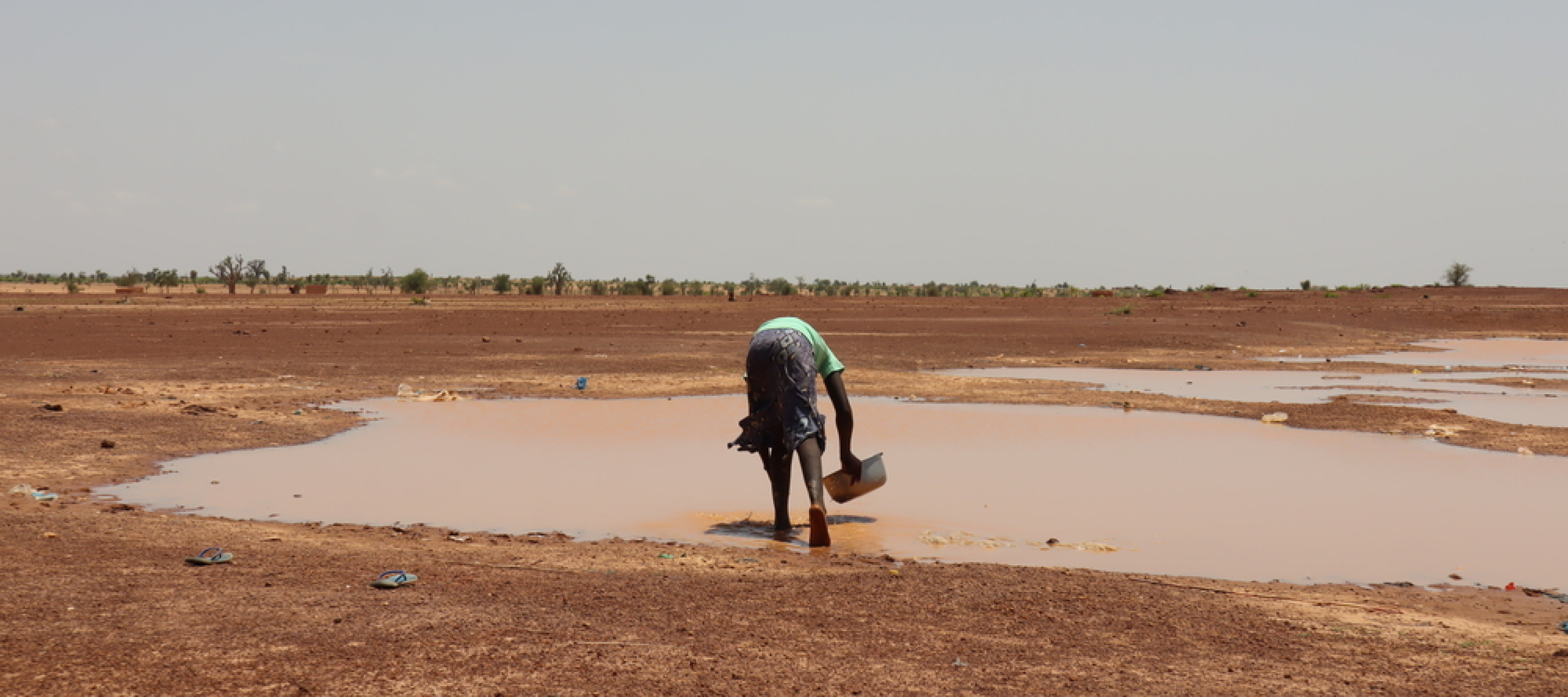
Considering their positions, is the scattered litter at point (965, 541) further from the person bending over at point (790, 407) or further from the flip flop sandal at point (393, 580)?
the flip flop sandal at point (393, 580)

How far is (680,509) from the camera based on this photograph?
1007 centimetres

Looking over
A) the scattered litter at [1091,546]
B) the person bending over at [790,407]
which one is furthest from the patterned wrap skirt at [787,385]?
the scattered litter at [1091,546]

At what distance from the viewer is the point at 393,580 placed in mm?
6672

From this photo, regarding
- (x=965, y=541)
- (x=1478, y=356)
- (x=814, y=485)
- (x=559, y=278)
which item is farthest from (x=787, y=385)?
(x=559, y=278)

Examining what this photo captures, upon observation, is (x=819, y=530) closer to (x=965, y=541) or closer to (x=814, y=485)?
(x=814, y=485)

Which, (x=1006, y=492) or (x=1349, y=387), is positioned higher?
(x=1349, y=387)

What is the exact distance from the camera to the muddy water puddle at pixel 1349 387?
59.5ft

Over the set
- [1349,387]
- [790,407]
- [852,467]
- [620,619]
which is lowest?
[620,619]

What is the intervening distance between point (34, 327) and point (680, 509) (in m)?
31.1

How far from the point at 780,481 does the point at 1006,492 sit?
9.48 feet

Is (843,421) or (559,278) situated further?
(559,278)

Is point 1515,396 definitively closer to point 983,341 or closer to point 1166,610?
point 983,341

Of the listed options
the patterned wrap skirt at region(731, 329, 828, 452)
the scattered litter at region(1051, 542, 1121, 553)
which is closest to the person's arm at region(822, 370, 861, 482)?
the patterned wrap skirt at region(731, 329, 828, 452)

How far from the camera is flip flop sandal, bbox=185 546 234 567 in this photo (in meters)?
7.13
